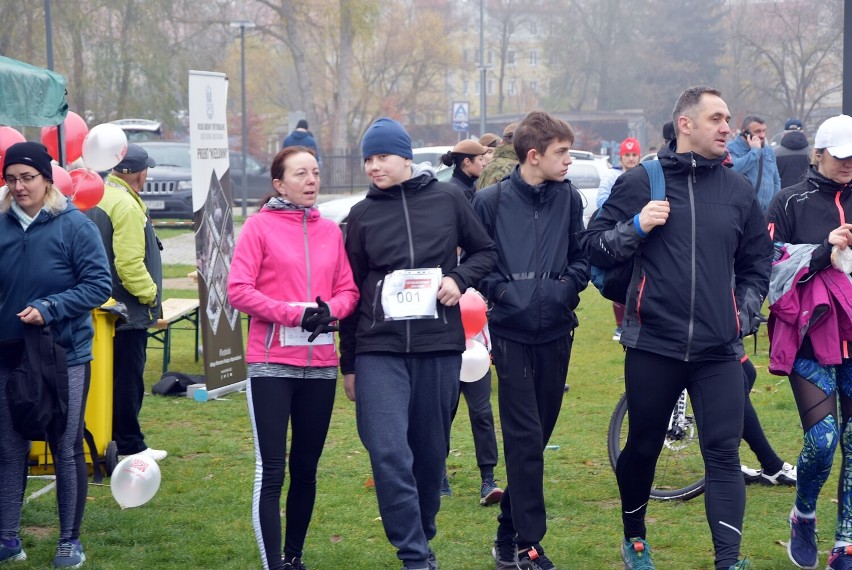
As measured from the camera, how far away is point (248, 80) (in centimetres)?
6425

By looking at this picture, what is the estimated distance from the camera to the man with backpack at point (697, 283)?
15.4 feet

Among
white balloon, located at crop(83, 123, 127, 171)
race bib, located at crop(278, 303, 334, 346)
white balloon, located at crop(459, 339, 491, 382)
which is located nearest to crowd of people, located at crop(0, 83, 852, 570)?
race bib, located at crop(278, 303, 334, 346)

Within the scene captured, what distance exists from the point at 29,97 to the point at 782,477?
489 cm

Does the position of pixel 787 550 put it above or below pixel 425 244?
below


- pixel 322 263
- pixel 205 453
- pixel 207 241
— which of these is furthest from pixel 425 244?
pixel 207 241

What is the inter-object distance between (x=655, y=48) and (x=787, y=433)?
6477 centimetres

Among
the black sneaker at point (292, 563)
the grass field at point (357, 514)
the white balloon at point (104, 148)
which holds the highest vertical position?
the white balloon at point (104, 148)

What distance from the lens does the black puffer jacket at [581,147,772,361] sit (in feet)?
15.4

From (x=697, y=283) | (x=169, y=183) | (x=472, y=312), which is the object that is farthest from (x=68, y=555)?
(x=169, y=183)

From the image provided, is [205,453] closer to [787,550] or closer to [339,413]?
[339,413]

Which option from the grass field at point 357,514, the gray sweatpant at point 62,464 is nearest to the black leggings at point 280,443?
the grass field at point 357,514

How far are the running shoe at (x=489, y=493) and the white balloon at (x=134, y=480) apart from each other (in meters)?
1.81

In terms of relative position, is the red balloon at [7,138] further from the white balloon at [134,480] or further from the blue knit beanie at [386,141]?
the blue knit beanie at [386,141]

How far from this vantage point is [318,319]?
15.4 feet
